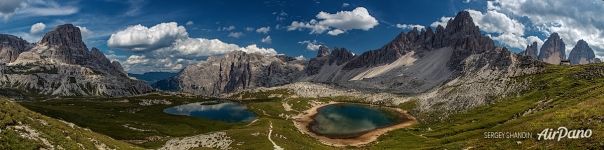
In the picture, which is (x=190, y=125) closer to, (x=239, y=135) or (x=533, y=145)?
(x=239, y=135)

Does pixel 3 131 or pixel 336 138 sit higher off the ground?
pixel 3 131

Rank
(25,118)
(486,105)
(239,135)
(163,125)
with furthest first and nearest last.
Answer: (486,105) < (163,125) < (239,135) < (25,118)

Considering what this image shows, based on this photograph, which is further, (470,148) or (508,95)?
(508,95)

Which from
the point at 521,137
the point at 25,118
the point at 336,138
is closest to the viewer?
the point at 25,118

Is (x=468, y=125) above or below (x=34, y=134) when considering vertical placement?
below

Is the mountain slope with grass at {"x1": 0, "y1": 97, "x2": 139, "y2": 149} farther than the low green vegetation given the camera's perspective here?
No

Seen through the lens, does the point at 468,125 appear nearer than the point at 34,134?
No

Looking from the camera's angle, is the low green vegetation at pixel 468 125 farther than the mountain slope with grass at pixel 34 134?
Yes

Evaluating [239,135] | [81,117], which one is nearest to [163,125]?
[81,117]
